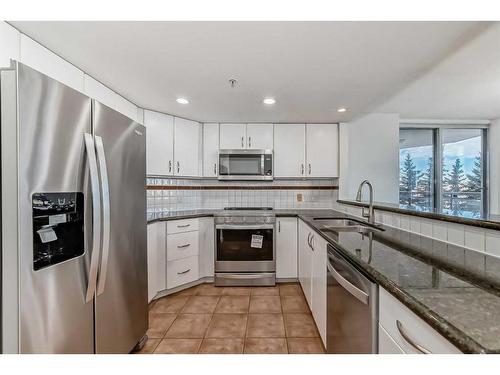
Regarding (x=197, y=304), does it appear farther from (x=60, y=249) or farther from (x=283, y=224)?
(x=60, y=249)

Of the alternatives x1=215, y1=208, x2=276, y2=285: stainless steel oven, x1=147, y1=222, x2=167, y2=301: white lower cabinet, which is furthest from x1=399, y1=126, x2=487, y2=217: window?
x1=147, y1=222, x2=167, y2=301: white lower cabinet

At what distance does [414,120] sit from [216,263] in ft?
11.7

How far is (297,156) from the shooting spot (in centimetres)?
310

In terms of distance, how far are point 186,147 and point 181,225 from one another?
988 mm

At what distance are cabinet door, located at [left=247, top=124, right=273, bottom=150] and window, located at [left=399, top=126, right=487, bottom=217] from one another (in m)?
2.13

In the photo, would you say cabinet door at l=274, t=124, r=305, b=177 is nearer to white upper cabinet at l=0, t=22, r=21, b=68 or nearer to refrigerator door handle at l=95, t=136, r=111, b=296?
refrigerator door handle at l=95, t=136, r=111, b=296

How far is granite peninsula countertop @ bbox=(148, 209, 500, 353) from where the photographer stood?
0.54 metres

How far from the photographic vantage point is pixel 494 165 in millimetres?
3518

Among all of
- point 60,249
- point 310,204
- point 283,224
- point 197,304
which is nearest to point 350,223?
point 283,224

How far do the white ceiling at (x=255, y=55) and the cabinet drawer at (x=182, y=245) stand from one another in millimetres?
→ 1449

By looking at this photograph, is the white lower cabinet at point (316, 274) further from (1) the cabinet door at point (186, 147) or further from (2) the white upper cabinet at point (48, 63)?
(2) the white upper cabinet at point (48, 63)

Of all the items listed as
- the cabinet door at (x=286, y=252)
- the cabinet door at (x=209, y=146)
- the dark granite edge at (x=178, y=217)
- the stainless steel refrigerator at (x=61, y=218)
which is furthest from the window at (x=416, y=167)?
the stainless steel refrigerator at (x=61, y=218)

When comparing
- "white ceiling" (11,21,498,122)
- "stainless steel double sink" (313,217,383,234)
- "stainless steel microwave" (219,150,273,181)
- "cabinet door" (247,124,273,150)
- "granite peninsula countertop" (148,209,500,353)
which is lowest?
"stainless steel double sink" (313,217,383,234)

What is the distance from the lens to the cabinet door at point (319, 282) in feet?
5.21
